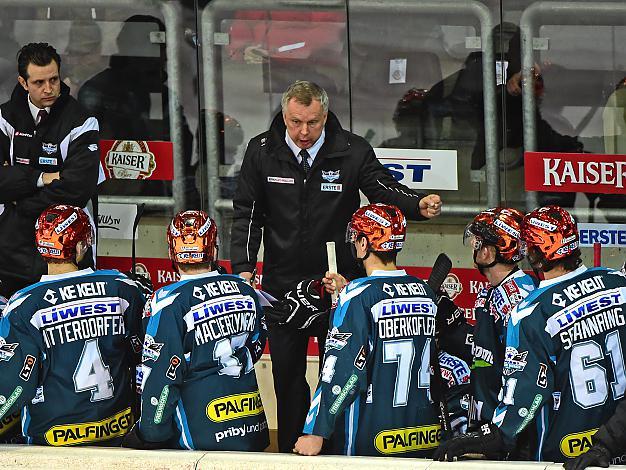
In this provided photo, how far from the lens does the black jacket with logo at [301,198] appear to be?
6.65 metres

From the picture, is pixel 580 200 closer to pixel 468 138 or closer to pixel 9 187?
pixel 468 138

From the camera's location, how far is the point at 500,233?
20.5 ft

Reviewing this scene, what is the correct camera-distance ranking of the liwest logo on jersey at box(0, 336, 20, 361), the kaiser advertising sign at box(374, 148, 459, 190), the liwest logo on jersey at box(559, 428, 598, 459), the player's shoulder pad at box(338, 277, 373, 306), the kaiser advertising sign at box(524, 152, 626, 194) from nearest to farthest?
the liwest logo on jersey at box(559, 428, 598, 459)
the player's shoulder pad at box(338, 277, 373, 306)
the liwest logo on jersey at box(0, 336, 20, 361)
the kaiser advertising sign at box(524, 152, 626, 194)
the kaiser advertising sign at box(374, 148, 459, 190)

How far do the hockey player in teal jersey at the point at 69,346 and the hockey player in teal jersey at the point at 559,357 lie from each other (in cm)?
153

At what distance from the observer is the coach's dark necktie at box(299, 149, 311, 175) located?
6.65m

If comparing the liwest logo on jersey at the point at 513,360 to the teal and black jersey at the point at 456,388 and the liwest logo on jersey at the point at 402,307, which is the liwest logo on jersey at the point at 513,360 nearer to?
the liwest logo on jersey at the point at 402,307

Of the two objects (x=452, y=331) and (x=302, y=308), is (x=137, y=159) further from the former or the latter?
(x=452, y=331)

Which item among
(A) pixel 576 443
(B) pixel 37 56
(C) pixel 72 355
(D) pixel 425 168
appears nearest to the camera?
(A) pixel 576 443

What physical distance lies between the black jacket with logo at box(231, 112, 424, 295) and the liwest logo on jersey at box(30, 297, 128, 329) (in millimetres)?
836

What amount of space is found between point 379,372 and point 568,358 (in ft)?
2.53

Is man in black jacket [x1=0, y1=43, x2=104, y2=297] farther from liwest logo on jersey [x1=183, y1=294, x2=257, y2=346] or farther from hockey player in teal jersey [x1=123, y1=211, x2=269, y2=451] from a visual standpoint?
liwest logo on jersey [x1=183, y1=294, x2=257, y2=346]

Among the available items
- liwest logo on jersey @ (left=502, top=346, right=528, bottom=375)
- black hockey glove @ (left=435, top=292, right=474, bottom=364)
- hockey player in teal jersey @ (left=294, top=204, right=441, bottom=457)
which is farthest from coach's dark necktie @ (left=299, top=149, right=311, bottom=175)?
liwest logo on jersey @ (left=502, top=346, right=528, bottom=375)

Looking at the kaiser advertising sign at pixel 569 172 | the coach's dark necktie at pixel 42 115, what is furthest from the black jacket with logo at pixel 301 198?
the kaiser advertising sign at pixel 569 172

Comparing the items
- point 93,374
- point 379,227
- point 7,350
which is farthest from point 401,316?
point 7,350
